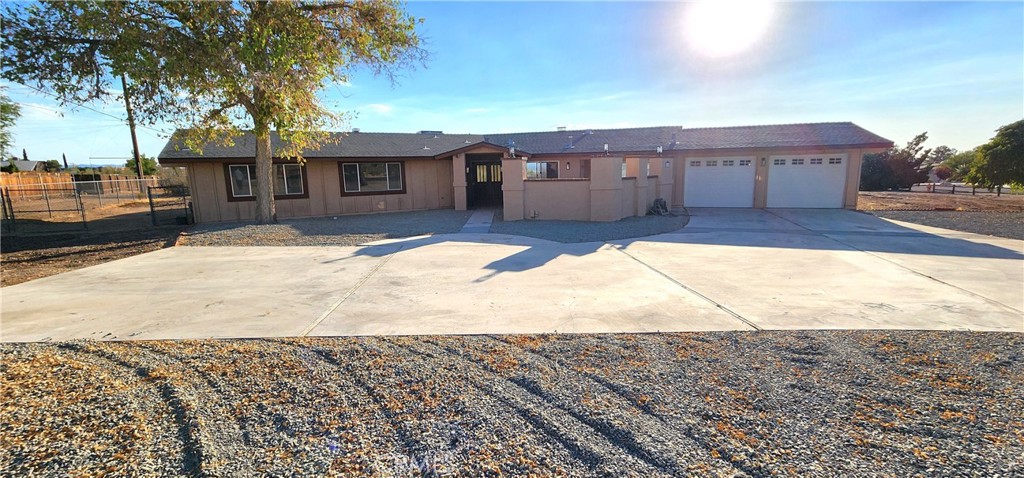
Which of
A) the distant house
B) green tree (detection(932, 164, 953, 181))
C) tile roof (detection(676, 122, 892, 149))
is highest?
the distant house

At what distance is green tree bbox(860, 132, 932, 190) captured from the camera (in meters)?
30.0

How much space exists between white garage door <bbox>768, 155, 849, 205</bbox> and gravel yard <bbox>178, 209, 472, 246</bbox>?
12757 millimetres

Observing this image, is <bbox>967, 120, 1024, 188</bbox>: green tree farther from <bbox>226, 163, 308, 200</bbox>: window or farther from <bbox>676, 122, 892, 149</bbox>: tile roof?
<bbox>226, 163, 308, 200</bbox>: window

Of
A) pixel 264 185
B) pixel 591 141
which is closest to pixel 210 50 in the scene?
pixel 264 185

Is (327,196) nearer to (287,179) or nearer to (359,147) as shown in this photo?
(287,179)

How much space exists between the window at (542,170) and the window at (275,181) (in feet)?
31.4

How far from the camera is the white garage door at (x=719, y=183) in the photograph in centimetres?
1822

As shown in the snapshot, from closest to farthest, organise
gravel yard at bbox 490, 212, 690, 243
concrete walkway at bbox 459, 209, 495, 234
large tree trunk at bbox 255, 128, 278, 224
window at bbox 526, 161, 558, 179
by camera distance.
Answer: gravel yard at bbox 490, 212, 690, 243 < concrete walkway at bbox 459, 209, 495, 234 < large tree trunk at bbox 255, 128, 278, 224 < window at bbox 526, 161, 558, 179

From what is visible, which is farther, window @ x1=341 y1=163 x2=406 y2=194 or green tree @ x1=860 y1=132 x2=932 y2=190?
green tree @ x1=860 y1=132 x2=932 y2=190

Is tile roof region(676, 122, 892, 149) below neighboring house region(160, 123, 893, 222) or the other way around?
the other way around

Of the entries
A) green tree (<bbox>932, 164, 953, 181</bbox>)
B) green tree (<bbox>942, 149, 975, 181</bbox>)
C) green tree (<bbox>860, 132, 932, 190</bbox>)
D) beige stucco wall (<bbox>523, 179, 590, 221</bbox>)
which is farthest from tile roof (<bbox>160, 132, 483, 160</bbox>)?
green tree (<bbox>932, 164, 953, 181</bbox>)

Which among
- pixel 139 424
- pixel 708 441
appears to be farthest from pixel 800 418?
pixel 139 424

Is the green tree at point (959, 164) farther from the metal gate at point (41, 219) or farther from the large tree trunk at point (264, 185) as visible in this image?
the metal gate at point (41, 219)

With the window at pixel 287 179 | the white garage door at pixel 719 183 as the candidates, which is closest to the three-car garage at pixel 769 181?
the white garage door at pixel 719 183
